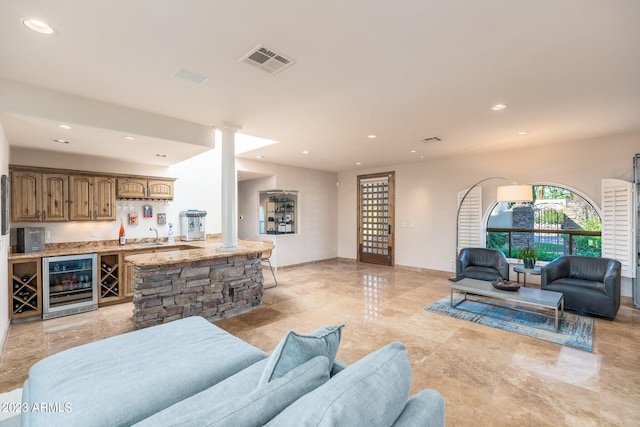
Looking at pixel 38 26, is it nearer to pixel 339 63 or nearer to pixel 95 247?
pixel 339 63

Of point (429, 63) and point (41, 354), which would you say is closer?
point (429, 63)

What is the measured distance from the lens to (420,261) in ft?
23.9

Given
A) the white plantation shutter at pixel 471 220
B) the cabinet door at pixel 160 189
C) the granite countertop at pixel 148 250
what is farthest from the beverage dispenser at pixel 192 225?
the white plantation shutter at pixel 471 220

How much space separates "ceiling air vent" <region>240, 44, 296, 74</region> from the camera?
7.89 ft

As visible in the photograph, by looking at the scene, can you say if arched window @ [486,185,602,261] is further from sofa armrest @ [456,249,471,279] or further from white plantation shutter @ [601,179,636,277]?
sofa armrest @ [456,249,471,279]

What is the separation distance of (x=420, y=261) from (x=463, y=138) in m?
3.33

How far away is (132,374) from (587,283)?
18.0 ft

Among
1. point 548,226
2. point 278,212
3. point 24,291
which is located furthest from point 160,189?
point 548,226

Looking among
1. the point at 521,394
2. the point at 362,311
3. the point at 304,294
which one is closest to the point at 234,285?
the point at 304,294

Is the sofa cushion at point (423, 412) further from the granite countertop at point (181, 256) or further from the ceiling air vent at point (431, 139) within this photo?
the ceiling air vent at point (431, 139)

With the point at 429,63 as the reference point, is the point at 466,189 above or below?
below

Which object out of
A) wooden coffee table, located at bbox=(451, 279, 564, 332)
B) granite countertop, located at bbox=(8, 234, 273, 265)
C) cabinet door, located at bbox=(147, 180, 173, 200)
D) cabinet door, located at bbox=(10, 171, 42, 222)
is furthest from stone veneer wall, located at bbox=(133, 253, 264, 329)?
wooden coffee table, located at bbox=(451, 279, 564, 332)

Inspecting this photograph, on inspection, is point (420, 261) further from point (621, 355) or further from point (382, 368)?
point (382, 368)

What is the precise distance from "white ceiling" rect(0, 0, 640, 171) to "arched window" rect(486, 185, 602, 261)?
1.45 m
